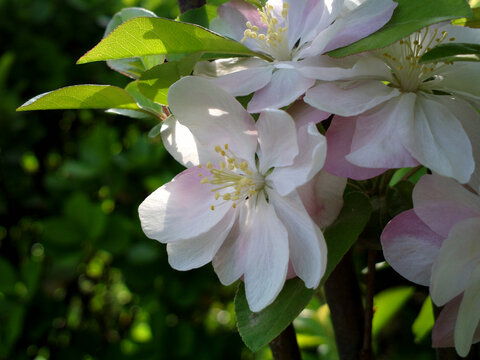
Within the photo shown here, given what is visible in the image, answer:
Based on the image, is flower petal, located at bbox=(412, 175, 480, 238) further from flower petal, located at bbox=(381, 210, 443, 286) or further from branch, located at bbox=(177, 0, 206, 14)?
branch, located at bbox=(177, 0, 206, 14)

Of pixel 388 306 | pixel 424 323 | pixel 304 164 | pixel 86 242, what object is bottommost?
pixel 86 242

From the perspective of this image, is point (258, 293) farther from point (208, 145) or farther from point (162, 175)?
point (162, 175)

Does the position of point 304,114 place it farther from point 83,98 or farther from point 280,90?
point 83,98

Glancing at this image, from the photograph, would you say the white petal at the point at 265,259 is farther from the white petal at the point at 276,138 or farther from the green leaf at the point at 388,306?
the green leaf at the point at 388,306

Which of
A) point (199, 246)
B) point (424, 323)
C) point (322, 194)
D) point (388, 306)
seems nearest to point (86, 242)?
point (388, 306)

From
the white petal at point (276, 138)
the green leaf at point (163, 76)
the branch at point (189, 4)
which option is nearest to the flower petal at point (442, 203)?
the white petal at point (276, 138)

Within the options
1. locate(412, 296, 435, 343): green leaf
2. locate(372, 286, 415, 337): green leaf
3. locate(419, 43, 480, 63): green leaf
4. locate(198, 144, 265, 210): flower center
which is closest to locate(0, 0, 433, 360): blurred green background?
locate(372, 286, 415, 337): green leaf

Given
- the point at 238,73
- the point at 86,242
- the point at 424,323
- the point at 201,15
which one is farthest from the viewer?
the point at 86,242
